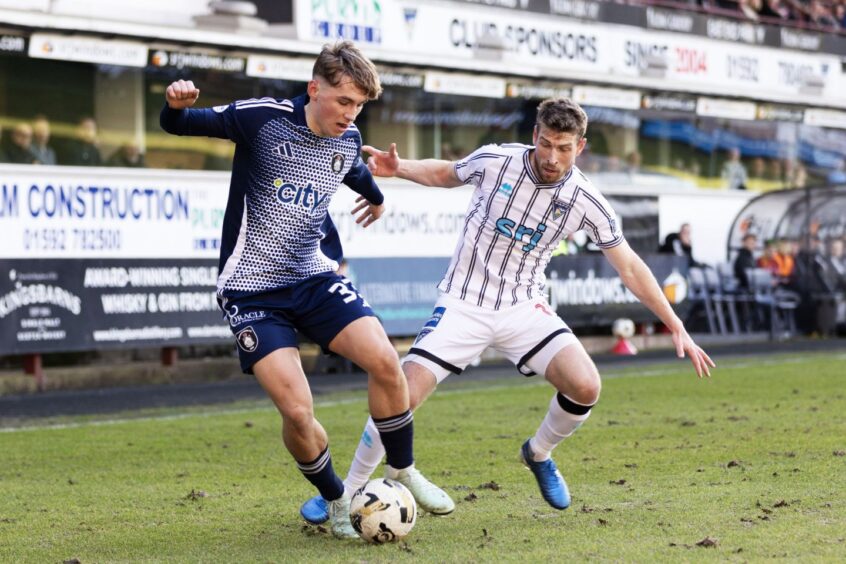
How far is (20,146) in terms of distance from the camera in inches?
659

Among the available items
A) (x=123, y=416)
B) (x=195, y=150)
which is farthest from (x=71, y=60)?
(x=123, y=416)

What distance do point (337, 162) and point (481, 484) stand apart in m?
2.51

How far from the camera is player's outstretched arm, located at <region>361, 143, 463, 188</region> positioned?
768 cm

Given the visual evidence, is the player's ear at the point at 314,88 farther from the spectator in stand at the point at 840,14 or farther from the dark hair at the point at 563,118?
the spectator in stand at the point at 840,14

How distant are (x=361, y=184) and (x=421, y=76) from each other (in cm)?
1394

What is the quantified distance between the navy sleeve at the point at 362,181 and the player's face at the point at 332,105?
0.33 metres

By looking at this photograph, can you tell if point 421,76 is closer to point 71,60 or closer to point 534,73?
point 534,73

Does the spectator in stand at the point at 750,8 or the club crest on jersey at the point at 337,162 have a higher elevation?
the spectator in stand at the point at 750,8

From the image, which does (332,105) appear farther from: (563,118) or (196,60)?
(196,60)

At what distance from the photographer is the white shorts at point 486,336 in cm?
748

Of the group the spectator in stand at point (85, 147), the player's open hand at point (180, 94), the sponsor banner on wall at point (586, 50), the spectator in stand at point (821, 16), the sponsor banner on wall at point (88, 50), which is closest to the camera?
the player's open hand at point (180, 94)

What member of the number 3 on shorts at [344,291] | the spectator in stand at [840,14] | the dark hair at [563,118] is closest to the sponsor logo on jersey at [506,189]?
the dark hair at [563,118]

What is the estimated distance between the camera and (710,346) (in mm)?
Result: 23297

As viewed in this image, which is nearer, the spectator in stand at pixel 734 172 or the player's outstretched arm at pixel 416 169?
the player's outstretched arm at pixel 416 169
